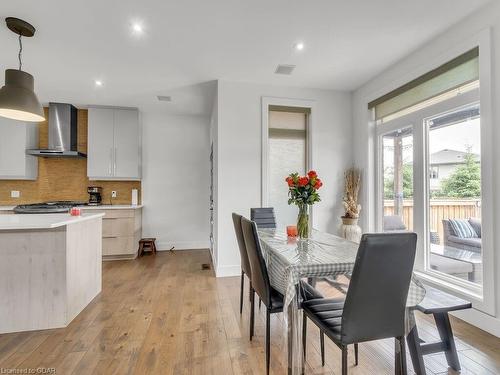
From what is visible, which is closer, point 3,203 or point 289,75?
point 289,75

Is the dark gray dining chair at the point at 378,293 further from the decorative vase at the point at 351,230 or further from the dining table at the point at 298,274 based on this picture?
the decorative vase at the point at 351,230

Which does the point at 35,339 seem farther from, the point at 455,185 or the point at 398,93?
the point at 398,93

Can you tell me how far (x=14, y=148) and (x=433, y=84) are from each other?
6191 millimetres

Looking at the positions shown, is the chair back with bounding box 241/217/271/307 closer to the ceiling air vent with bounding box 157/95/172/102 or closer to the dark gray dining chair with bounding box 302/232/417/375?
the dark gray dining chair with bounding box 302/232/417/375

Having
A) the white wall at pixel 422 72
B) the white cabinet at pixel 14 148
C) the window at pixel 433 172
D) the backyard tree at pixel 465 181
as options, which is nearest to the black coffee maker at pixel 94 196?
the white cabinet at pixel 14 148

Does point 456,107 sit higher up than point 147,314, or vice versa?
point 456,107

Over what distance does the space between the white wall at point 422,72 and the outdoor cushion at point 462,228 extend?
370mm

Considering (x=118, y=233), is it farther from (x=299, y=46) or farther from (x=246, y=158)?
(x=299, y=46)

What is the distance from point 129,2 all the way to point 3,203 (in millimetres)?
4640

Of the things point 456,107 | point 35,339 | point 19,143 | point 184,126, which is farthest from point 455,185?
point 19,143

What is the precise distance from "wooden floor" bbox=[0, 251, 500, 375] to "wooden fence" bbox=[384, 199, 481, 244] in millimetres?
1004

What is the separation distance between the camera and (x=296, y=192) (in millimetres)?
2309

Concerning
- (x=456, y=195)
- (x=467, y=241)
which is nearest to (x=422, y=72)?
(x=456, y=195)

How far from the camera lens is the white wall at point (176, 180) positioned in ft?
17.4
